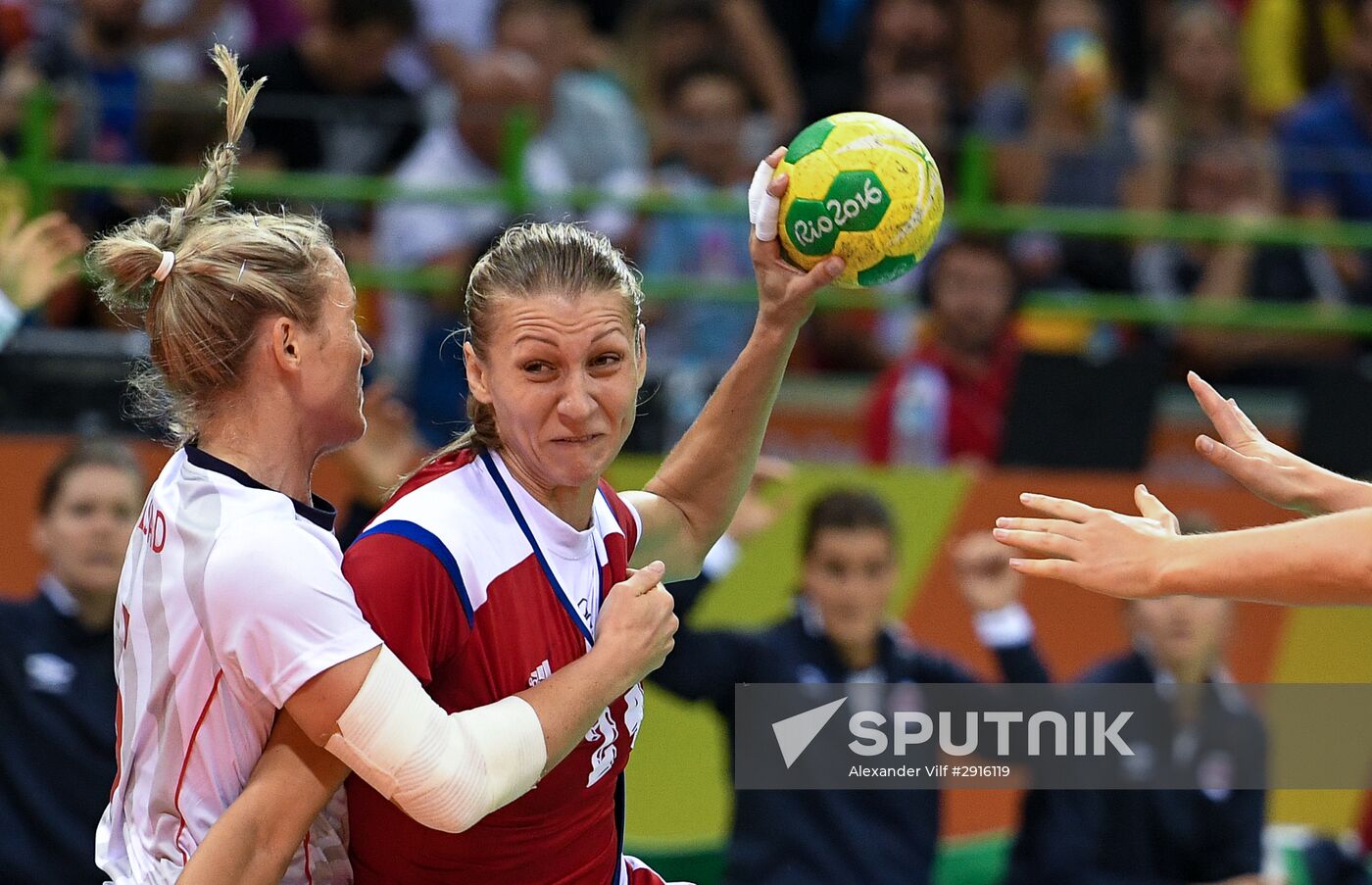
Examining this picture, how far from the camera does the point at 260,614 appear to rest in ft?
9.37

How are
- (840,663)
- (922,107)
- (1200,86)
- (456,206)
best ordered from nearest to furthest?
(840,663) < (456,206) < (922,107) < (1200,86)

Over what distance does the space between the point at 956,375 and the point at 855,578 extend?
1.67 metres

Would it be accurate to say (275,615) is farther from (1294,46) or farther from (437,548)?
(1294,46)

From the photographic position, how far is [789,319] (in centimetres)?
366

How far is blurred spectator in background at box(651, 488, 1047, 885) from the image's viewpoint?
5.94 metres

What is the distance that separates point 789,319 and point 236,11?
6.37 m

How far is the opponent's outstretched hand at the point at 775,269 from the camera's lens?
3.57 meters

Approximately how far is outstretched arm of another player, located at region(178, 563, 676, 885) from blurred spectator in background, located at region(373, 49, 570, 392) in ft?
13.5

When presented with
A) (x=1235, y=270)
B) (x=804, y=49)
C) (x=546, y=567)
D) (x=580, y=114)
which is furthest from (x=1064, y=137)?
(x=546, y=567)

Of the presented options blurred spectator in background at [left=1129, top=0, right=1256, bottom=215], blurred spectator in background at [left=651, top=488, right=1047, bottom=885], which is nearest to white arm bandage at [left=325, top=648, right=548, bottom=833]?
blurred spectator in background at [left=651, top=488, right=1047, bottom=885]

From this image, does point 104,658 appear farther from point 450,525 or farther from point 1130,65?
point 1130,65

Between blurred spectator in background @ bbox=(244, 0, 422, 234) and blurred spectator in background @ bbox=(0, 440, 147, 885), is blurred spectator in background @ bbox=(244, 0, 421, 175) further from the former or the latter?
blurred spectator in background @ bbox=(0, 440, 147, 885)

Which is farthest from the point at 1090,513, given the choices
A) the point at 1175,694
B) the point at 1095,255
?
the point at 1095,255

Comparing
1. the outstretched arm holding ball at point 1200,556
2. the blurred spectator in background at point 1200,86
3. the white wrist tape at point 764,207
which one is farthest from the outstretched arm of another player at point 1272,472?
the blurred spectator in background at point 1200,86
